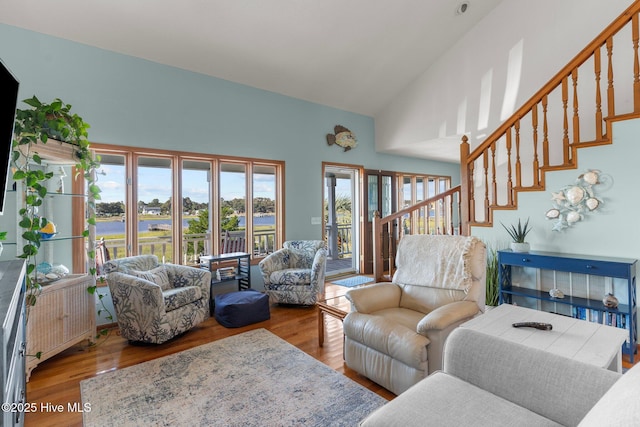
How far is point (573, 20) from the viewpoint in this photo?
12.8 ft

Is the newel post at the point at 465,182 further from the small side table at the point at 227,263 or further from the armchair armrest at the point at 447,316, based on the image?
the small side table at the point at 227,263

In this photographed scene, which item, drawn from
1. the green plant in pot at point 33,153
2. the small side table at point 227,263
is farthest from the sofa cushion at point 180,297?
the green plant in pot at point 33,153

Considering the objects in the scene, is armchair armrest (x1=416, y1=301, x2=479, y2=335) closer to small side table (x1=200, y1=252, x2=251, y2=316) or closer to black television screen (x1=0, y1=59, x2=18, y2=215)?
black television screen (x1=0, y1=59, x2=18, y2=215)

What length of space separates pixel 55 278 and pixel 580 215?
4760 millimetres

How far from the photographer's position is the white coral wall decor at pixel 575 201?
279 cm

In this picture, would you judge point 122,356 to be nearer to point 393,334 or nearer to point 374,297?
point 374,297

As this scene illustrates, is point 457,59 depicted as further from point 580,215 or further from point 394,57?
point 580,215

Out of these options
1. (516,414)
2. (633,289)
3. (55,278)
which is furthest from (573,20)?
(55,278)

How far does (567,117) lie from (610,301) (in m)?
1.99

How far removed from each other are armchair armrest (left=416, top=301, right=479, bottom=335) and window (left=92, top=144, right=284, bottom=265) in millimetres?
3266

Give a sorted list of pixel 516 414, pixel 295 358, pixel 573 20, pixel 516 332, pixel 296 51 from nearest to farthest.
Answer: pixel 516 414 < pixel 516 332 < pixel 295 358 < pixel 573 20 < pixel 296 51

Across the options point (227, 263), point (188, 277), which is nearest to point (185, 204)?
point (227, 263)

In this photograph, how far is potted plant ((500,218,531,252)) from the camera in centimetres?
308

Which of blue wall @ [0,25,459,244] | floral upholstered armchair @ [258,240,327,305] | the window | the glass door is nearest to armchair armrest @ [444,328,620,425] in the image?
floral upholstered armchair @ [258,240,327,305]
